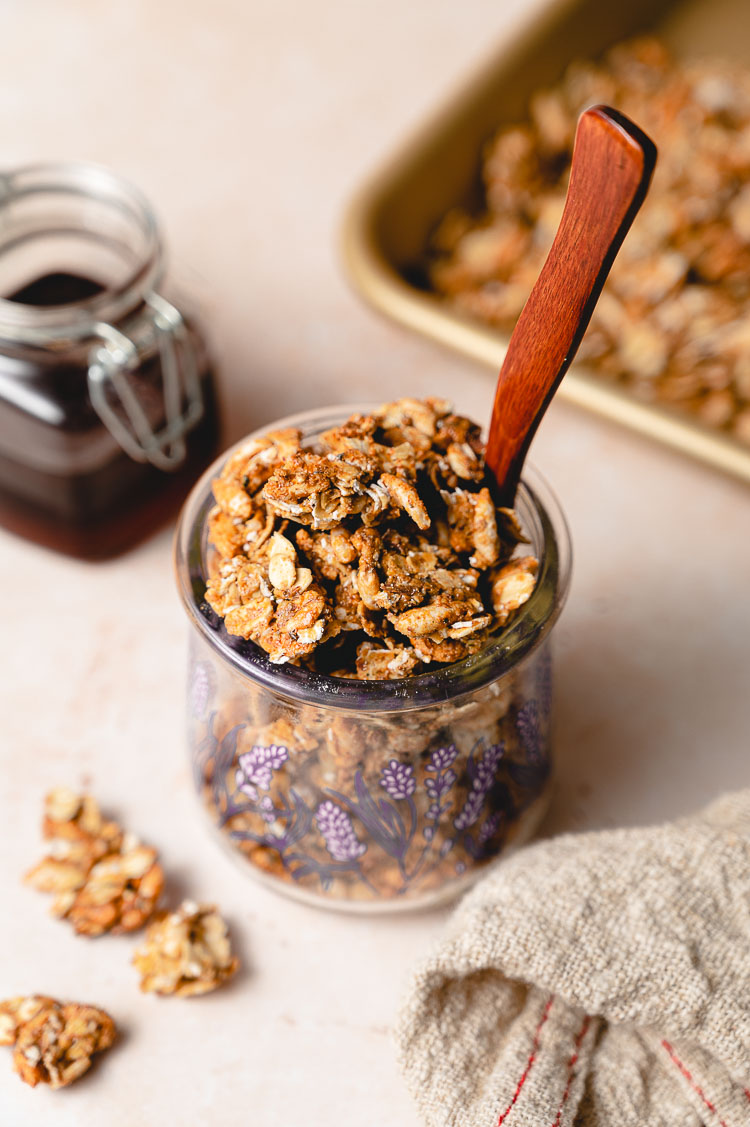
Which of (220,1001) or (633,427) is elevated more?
(633,427)

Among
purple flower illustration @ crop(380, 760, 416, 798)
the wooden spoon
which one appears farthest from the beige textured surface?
the wooden spoon

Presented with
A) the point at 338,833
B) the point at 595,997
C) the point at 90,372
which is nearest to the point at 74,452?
the point at 90,372

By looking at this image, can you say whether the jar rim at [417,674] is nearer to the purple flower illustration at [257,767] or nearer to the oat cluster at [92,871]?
the purple flower illustration at [257,767]

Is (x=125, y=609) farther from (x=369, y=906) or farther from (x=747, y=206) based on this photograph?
(x=747, y=206)

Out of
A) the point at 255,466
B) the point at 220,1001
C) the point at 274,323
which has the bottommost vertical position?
the point at 220,1001

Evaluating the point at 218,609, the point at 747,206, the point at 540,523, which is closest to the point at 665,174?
the point at 747,206

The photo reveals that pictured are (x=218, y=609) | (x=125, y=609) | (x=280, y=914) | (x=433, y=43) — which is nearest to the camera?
(x=218, y=609)

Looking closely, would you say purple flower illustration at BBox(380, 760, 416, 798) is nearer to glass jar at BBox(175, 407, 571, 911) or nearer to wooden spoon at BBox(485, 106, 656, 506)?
glass jar at BBox(175, 407, 571, 911)
